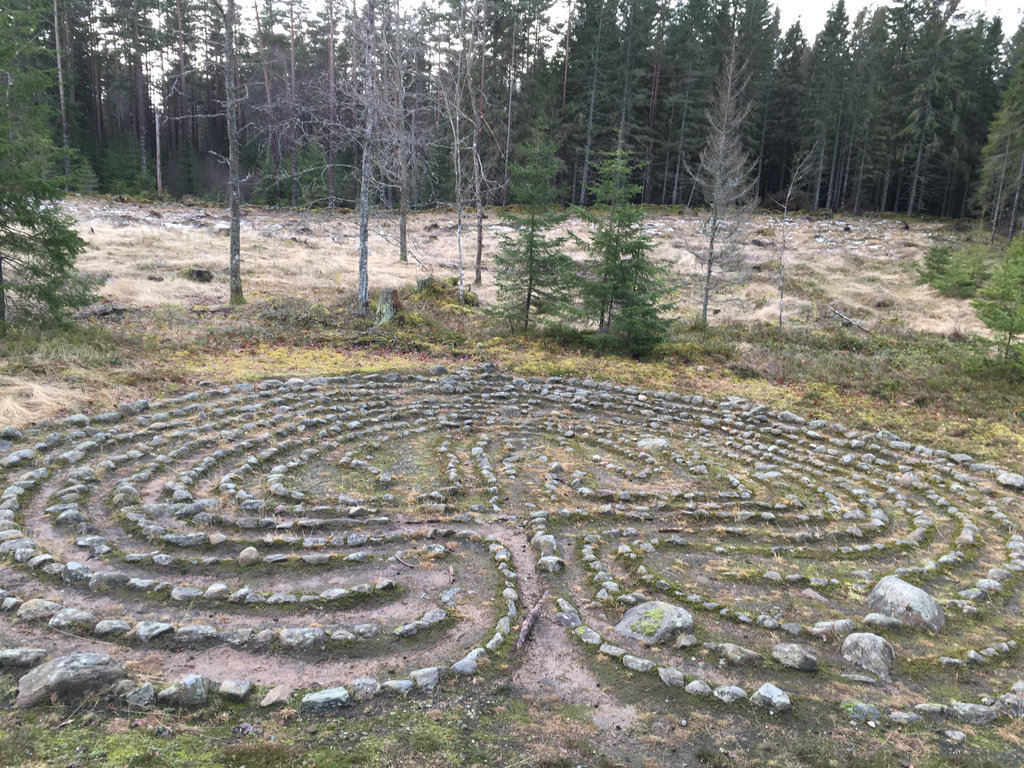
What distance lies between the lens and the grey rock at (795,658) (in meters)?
4.71

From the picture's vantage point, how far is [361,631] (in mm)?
4812

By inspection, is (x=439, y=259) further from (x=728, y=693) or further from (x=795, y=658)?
(x=728, y=693)

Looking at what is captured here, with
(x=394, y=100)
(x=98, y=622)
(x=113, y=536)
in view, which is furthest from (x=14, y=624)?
(x=394, y=100)

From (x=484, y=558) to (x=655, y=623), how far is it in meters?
1.89

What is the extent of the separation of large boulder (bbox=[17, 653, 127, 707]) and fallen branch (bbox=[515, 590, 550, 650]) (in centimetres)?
274

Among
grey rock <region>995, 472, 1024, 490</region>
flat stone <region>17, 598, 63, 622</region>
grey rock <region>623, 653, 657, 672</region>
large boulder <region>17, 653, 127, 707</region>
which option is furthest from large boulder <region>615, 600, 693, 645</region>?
grey rock <region>995, 472, 1024, 490</region>

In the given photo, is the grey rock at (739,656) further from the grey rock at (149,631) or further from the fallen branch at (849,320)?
the fallen branch at (849,320)

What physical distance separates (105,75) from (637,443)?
53.9m

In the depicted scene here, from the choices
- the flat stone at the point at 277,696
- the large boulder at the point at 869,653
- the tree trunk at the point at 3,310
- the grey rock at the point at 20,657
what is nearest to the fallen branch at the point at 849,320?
the large boulder at the point at 869,653

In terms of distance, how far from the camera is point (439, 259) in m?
29.5

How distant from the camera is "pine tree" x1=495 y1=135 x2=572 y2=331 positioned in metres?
15.3

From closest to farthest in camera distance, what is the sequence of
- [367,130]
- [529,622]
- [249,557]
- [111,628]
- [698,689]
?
[698,689], [111,628], [529,622], [249,557], [367,130]

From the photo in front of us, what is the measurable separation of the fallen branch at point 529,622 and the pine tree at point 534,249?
35.8 feet

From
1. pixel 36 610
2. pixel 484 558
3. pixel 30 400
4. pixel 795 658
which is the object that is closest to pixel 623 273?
pixel 484 558
